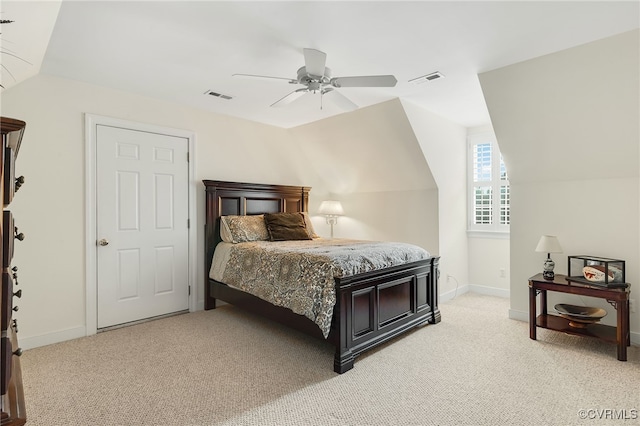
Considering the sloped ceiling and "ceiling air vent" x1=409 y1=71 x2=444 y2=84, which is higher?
"ceiling air vent" x1=409 y1=71 x2=444 y2=84

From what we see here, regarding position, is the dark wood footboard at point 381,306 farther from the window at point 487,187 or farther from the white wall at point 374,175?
the window at point 487,187

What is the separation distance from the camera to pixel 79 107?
10.9 feet

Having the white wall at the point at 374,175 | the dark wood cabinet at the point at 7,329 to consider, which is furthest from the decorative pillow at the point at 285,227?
the dark wood cabinet at the point at 7,329

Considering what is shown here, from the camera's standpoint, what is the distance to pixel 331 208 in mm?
5535

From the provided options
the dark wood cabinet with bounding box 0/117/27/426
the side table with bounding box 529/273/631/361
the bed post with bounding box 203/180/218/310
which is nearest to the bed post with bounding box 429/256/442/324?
the side table with bounding box 529/273/631/361

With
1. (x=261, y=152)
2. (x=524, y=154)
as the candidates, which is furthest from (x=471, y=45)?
(x=261, y=152)

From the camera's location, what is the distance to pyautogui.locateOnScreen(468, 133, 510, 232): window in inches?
189

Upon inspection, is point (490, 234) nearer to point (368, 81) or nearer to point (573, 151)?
point (573, 151)

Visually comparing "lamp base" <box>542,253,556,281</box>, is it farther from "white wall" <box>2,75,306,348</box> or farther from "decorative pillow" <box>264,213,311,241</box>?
"white wall" <box>2,75,306,348</box>

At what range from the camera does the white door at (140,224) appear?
3.51 m

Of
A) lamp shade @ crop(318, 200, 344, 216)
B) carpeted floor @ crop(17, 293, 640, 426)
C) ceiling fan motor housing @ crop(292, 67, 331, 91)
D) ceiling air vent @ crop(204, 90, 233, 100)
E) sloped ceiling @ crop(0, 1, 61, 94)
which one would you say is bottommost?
carpeted floor @ crop(17, 293, 640, 426)

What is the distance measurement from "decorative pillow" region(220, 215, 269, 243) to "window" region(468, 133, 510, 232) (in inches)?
122

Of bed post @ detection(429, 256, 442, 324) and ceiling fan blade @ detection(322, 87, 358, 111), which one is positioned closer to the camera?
ceiling fan blade @ detection(322, 87, 358, 111)

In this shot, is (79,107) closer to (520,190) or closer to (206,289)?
(206,289)
